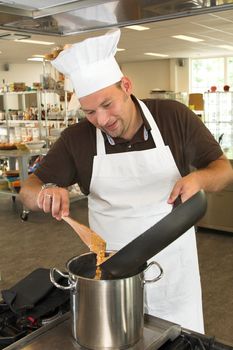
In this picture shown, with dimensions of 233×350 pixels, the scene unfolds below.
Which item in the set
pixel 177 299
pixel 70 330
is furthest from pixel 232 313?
pixel 70 330

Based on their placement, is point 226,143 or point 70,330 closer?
point 70,330

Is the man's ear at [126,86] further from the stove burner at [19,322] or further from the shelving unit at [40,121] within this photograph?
the shelving unit at [40,121]

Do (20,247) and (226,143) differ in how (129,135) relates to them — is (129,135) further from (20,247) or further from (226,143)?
(226,143)

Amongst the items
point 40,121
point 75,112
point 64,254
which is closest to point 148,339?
point 64,254

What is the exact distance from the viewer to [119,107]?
3.85 ft

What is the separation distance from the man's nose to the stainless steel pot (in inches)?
19.7

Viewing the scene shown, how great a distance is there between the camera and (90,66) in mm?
1169

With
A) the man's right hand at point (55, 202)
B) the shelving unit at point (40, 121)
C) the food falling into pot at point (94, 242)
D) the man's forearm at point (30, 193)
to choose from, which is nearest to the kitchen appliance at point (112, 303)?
the food falling into pot at point (94, 242)

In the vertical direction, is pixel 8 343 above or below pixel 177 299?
above

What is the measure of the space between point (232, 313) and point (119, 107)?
1830 mm

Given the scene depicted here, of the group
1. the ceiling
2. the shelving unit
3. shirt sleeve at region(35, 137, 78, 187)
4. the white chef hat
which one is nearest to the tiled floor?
the shelving unit

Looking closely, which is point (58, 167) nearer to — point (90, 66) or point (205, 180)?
point (90, 66)

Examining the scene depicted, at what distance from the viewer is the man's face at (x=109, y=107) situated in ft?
3.76

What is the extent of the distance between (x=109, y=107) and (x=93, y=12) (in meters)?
0.28
